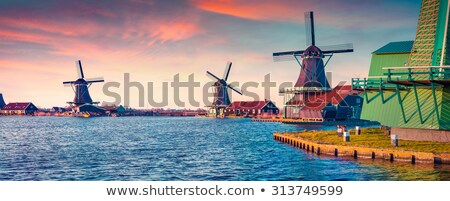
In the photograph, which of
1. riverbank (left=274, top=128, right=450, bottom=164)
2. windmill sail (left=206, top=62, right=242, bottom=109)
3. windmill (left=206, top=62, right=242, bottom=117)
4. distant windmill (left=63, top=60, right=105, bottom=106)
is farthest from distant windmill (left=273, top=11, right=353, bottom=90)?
distant windmill (left=63, top=60, right=105, bottom=106)

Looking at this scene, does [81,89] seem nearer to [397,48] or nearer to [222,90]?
[222,90]

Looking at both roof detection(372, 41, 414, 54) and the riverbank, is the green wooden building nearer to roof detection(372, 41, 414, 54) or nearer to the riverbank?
the riverbank

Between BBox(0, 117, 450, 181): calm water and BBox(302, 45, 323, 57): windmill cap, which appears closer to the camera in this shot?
BBox(0, 117, 450, 181): calm water

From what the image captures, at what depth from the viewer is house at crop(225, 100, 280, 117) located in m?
125

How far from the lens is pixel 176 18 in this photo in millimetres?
25250

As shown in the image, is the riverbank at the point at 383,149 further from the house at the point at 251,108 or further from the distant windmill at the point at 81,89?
the distant windmill at the point at 81,89

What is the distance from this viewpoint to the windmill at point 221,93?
123 metres

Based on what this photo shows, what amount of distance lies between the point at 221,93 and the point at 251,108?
10.4m

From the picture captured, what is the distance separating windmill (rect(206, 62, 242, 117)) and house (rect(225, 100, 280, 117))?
9.31 ft

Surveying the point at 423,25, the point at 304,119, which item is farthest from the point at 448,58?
the point at 304,119

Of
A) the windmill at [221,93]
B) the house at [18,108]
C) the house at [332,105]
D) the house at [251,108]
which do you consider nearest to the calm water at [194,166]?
the house at [332,105]

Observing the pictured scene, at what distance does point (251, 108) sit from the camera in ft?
441
